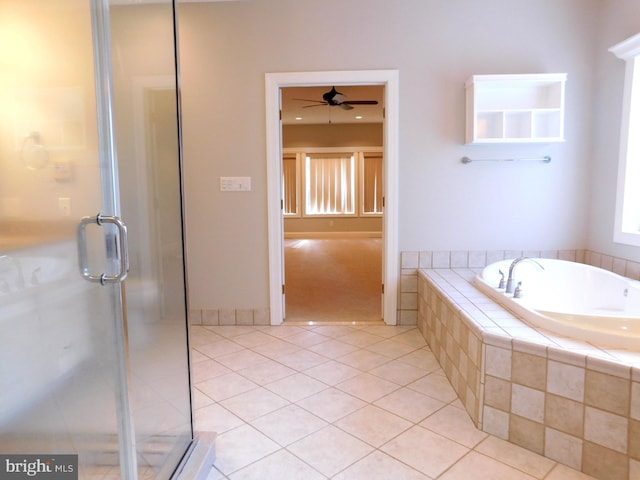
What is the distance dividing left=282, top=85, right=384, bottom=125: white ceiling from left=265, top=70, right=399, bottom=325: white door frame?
7.63 feet

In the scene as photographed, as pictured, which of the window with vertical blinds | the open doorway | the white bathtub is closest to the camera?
the white bathtub

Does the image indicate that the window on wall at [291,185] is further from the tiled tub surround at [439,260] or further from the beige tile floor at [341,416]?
the beige tile floor at [341,416]

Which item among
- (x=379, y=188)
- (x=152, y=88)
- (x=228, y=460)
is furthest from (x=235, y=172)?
(x=379, y=188)

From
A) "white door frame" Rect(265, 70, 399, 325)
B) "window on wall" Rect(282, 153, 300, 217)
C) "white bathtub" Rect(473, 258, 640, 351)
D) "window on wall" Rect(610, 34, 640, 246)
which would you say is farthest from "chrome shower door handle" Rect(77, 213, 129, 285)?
"window on wall" Rect(282, 153, 300, 217)

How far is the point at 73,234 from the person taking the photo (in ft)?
3.80

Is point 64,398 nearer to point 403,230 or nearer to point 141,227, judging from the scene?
point 141,227

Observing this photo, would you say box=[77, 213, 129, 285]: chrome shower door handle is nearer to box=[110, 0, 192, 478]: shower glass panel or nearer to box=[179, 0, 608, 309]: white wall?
box=[110, 0, 192, 478]: shower glass panel

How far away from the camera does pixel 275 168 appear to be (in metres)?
3.43

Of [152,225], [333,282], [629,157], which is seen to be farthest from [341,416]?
[333,282]

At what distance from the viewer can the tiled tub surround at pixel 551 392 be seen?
1.56 metres

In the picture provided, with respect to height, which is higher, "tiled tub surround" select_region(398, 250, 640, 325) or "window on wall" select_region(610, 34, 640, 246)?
"window on wall" select_region(610, 34, 640, 246)

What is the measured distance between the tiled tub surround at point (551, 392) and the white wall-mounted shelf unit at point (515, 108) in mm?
1632

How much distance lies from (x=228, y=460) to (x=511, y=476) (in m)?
1.18

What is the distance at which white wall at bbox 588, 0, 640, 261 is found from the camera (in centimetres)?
294
